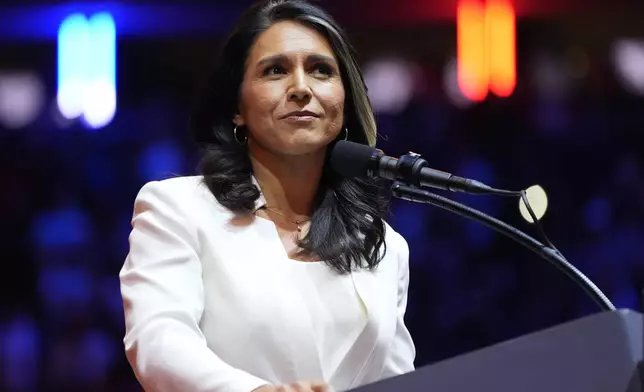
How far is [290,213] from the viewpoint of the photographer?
5.95ft

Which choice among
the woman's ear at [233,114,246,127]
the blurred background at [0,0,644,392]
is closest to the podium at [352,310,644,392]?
the woman's ear at [233,114,246,127]

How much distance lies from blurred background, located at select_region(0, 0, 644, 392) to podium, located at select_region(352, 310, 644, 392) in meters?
2.63

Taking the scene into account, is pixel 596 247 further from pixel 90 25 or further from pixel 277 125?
pixel 277 125

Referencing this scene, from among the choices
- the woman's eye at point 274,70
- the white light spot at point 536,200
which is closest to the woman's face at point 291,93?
the woman's eye at point 274,70

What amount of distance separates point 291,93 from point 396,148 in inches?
82.2

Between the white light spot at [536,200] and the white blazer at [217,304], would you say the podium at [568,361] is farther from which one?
the white blazer at [217,304]

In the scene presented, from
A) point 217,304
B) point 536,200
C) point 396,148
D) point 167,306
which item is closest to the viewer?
point 536,200

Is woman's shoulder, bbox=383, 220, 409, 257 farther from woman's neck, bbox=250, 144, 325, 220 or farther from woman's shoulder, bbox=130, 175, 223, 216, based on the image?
woman's shoulder, bbox=130, 175, 223, 216

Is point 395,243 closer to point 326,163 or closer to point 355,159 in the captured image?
point 326,163

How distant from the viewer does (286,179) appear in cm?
181

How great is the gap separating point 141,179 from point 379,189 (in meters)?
2.04

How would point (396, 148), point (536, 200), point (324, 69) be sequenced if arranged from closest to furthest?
point (536, 200) < point (324, 69) < point (396, 148)

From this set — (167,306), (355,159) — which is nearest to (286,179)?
(355,159)

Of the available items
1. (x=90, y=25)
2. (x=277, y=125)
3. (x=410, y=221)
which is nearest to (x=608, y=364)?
(x=277, y=125)
